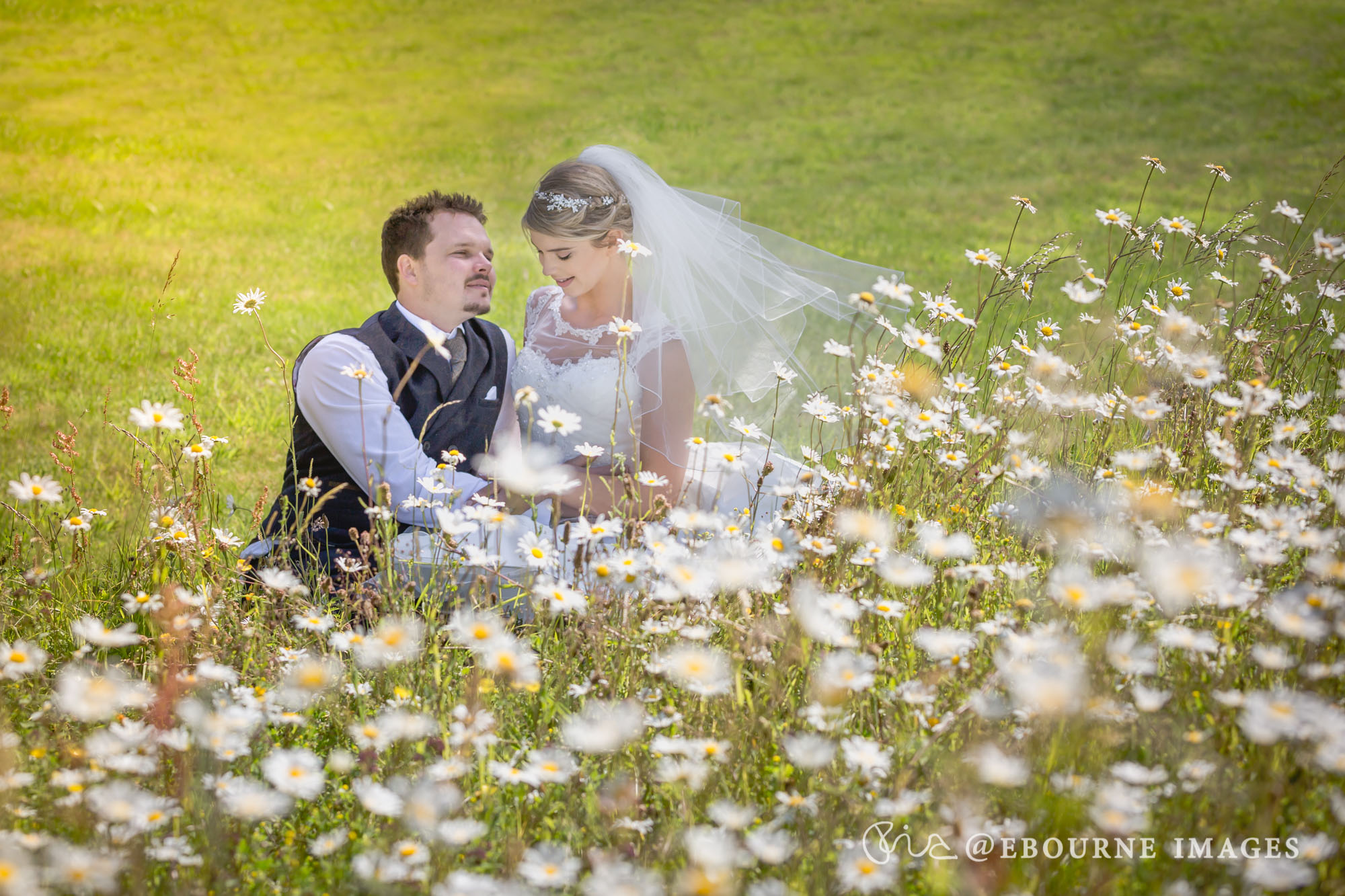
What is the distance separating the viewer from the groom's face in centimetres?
381

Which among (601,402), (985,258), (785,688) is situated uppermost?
(985,258)

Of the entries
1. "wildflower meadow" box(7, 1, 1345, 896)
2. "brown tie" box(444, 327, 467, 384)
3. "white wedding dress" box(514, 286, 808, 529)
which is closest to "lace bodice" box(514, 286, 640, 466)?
"white wedding dress" box(514, 286, 808, 529)

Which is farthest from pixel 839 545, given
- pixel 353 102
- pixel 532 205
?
pixel 353 102

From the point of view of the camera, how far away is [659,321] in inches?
161

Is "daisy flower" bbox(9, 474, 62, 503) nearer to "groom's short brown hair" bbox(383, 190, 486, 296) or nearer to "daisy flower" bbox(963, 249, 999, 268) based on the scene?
"groom's short brown hair" bbox(383, 190, 486, 296)

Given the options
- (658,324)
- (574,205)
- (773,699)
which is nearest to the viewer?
(773,699)

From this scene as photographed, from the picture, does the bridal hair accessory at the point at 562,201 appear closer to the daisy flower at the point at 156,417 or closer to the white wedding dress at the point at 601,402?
the white wedding dress at the point at 601,402

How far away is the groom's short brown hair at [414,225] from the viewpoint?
387 cm

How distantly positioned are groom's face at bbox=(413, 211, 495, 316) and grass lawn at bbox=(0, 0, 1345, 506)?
1817 millimetres

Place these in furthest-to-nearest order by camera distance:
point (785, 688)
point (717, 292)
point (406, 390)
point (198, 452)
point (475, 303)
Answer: point (717, 292) < point (475, 303) < point (406, 390) < point (198, 452) < point (785, 688)
